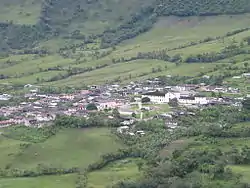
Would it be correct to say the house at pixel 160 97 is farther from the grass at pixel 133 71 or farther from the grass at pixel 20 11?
the grass at pixel 20 11

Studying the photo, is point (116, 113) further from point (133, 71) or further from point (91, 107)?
point (133, 71)

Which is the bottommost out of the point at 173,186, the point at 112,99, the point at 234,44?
the point at 173,186

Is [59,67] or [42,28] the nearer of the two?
[59,67]

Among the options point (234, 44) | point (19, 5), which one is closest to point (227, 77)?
point (234, 44)

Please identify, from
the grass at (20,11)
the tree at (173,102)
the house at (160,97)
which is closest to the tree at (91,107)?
the house at (160,97)

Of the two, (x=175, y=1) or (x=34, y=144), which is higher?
(x=175, y=1)

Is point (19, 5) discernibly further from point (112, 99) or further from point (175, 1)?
point (112, 99)
